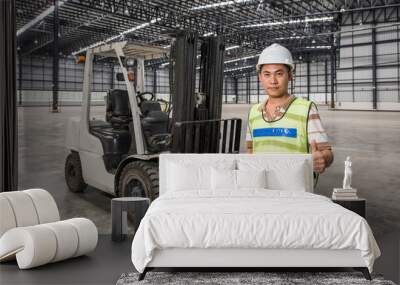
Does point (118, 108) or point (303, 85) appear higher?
point (303, 85)

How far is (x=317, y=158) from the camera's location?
12.3ft

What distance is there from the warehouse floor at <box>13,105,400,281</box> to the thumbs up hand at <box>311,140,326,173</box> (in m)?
0.84

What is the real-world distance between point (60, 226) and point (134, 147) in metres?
1.79

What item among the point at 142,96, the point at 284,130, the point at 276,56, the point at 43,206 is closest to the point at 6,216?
the point at 43,206

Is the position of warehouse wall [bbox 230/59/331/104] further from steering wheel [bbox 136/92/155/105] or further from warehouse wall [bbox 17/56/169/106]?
warehouse wall [bbox 17/56/169/106]

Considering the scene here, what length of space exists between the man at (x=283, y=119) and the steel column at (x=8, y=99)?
263 centimetres

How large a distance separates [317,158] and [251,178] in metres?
0.53

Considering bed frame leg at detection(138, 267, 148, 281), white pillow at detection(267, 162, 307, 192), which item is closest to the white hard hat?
white pillow at detection(267, 162, 307, 192)

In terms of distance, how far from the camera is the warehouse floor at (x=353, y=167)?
5.29 m

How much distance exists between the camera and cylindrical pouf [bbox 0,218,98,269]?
10.9 ft

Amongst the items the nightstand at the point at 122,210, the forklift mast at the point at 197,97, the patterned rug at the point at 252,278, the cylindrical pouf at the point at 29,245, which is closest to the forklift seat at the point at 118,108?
the forklift mast at the point at 197,97

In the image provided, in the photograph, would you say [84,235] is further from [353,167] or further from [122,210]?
[353,167]

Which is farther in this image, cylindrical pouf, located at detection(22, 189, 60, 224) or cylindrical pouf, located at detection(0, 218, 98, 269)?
cylindrical pouf, located at detection(22, 189, 60, 224)

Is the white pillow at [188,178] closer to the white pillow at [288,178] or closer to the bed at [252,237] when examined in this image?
the white pillow at [288,178]
